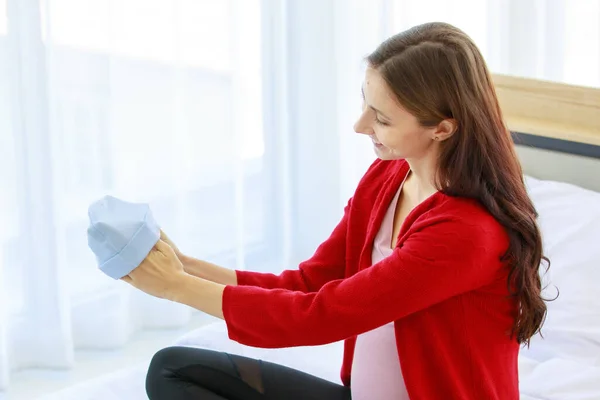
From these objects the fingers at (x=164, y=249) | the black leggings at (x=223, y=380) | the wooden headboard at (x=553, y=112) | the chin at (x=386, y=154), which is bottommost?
the black leggings at (x=223, y=380)

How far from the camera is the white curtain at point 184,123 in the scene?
7.29 feet

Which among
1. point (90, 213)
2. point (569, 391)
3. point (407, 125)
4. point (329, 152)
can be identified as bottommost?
point (569, 391)

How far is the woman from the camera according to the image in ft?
4.21

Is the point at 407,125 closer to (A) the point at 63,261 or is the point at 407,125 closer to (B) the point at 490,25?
(A) the point at 63,261

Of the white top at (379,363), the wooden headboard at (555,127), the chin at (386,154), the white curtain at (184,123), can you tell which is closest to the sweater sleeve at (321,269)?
the white top at (379,363)

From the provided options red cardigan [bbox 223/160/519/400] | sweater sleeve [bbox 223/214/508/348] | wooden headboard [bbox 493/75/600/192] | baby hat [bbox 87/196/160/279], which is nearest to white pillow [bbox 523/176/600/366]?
wooden headboard [bbox 493/75/600/192]

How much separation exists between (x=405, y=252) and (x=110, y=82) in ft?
4.20

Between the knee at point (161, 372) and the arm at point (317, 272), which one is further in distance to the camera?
the arm at point (317, 272)

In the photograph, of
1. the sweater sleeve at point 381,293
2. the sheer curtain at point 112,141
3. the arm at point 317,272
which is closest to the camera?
the sweater sleeve at point 381,293

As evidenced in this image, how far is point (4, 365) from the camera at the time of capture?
87.0 inches

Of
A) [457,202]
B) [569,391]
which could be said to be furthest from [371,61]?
[569,391]

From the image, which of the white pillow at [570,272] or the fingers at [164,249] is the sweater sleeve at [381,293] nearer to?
the fingers at [164,249]

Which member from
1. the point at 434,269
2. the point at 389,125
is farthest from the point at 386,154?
the point at 434,269

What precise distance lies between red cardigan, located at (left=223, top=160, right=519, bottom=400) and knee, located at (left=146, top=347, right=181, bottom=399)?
21 cm
